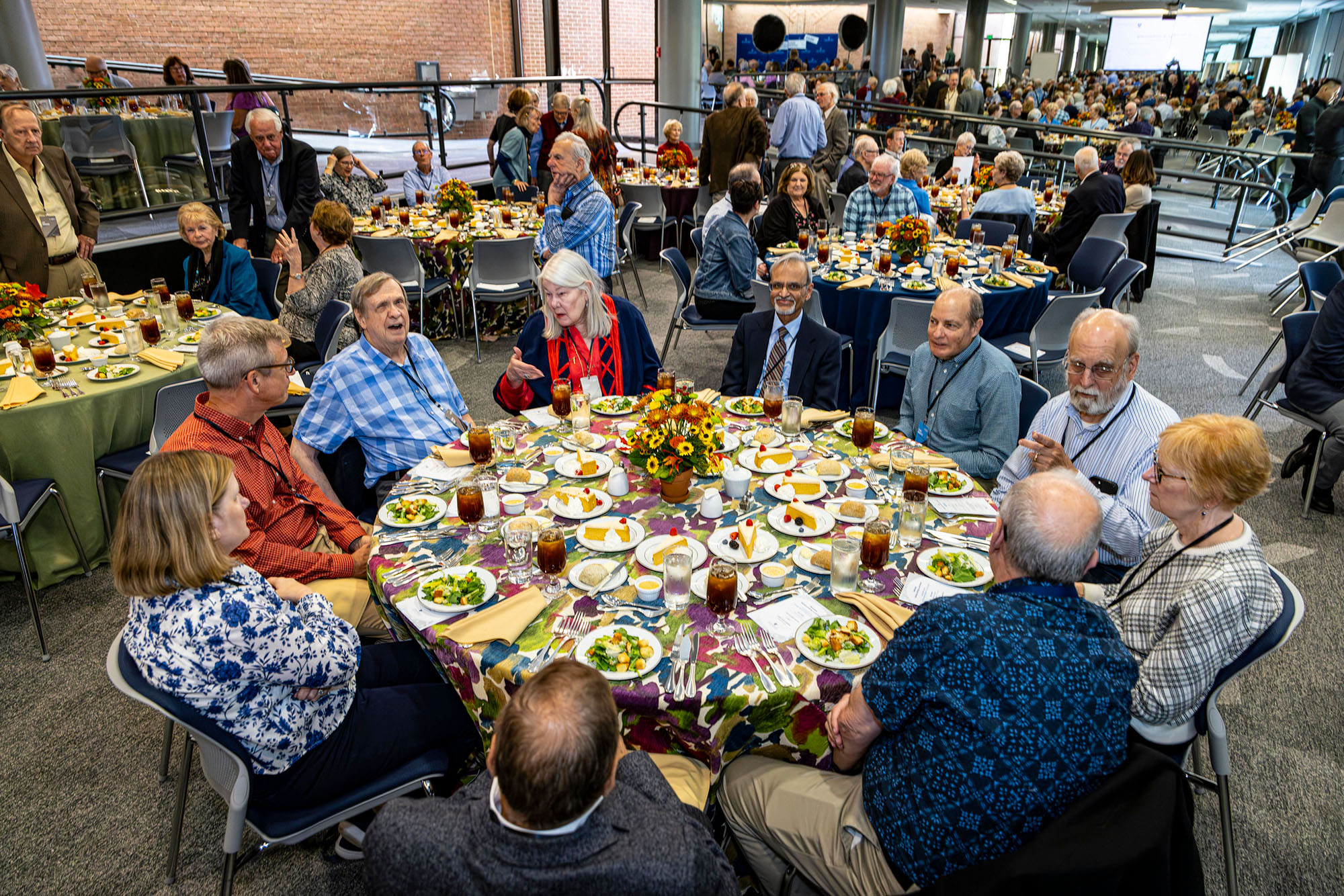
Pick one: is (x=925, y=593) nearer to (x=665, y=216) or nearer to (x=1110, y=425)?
(x=1110, y=425)

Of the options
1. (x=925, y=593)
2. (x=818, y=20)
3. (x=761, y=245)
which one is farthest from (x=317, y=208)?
(x=818, y=20)

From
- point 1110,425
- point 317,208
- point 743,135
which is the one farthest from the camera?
point 743,135

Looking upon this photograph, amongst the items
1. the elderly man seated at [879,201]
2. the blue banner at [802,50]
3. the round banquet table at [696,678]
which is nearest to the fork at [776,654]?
the round banquet table at [696,678]

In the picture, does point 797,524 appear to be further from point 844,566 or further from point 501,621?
point 501,621

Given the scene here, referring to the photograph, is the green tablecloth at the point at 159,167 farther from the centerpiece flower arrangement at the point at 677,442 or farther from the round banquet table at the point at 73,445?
the centerpiece flower arrangement at the point at 677,442

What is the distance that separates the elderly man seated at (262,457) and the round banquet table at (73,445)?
97cm

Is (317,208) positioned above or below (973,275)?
above

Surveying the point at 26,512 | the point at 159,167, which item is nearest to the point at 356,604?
the point at 26,512

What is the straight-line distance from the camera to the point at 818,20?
977 inches

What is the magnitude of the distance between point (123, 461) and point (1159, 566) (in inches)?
157

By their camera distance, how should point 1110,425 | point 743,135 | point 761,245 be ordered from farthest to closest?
point 743,135
point 761,245
point 1110,425

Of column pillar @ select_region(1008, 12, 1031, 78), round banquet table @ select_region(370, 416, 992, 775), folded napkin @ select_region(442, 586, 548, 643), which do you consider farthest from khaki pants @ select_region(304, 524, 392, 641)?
column pillar @ select_region(1008, 12, 1031, 78)

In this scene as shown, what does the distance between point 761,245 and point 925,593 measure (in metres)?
4.60

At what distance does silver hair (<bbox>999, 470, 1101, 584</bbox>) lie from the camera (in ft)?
5.14
